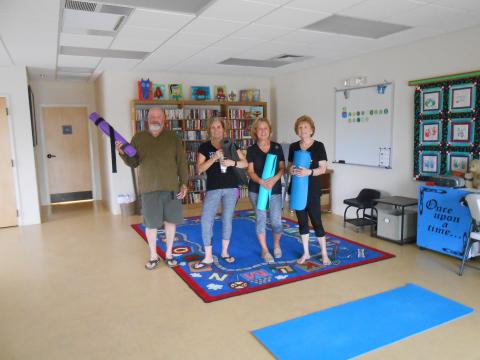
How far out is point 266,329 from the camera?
8.79ft

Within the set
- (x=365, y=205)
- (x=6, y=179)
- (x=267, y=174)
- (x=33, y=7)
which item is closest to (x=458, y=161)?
(x=365, y=205)

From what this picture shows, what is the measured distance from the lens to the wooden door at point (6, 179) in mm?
5844

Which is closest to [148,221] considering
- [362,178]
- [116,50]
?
[116,50]

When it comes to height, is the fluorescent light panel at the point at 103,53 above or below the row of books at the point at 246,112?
above

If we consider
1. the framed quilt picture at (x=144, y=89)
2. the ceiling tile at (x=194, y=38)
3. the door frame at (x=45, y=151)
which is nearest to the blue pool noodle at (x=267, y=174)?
the ceiling tile at (x=194, y=38)

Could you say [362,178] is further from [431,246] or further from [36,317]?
[36,317]

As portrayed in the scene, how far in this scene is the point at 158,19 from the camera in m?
3.66

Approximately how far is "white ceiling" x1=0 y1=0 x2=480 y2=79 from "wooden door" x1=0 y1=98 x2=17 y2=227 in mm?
898

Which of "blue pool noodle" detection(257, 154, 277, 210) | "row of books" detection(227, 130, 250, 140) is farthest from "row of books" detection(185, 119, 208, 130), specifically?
"blue pool noodle" detection(257, 154, 277, 210)

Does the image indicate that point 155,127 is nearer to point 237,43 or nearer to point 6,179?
point 237,43

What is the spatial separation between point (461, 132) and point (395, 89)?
1.08 metres

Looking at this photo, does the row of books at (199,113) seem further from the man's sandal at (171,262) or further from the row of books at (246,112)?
the man's sandal at (171,262)

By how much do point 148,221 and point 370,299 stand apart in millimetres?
2103

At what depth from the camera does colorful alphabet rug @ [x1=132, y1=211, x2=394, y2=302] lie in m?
3.42
